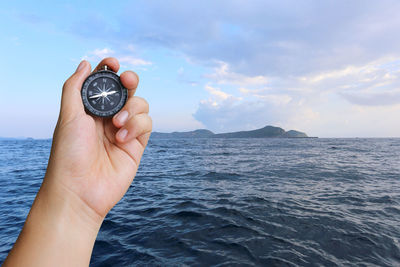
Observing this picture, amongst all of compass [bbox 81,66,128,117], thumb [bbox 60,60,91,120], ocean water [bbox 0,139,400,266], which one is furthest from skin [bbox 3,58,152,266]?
ocean water [bbox 0,139,400,266]

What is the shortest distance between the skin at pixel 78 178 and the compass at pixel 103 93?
0.10 meters

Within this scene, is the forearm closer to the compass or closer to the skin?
the skin

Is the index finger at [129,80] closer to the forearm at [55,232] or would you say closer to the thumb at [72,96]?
the thumb at [72,96]

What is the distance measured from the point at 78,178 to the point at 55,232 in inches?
21.0

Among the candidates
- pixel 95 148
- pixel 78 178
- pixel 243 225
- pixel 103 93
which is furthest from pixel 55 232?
pixel 243 225

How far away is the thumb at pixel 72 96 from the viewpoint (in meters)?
2.28

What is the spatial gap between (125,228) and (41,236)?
6380 mm

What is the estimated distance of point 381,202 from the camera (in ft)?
35.3

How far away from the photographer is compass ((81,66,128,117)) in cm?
265

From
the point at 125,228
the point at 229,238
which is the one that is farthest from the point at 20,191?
the point at 229,238

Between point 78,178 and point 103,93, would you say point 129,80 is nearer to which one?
point 103,93

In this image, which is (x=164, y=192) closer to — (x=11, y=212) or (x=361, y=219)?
(x=11, y=212)

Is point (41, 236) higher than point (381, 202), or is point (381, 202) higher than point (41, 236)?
point (41, 236)

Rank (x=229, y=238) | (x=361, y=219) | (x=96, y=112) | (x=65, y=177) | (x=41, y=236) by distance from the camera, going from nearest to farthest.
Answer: (x=41, y=236), (x=65, y=177), (x=96, y=112), (x=229, y=238), (x=361, y=219)
